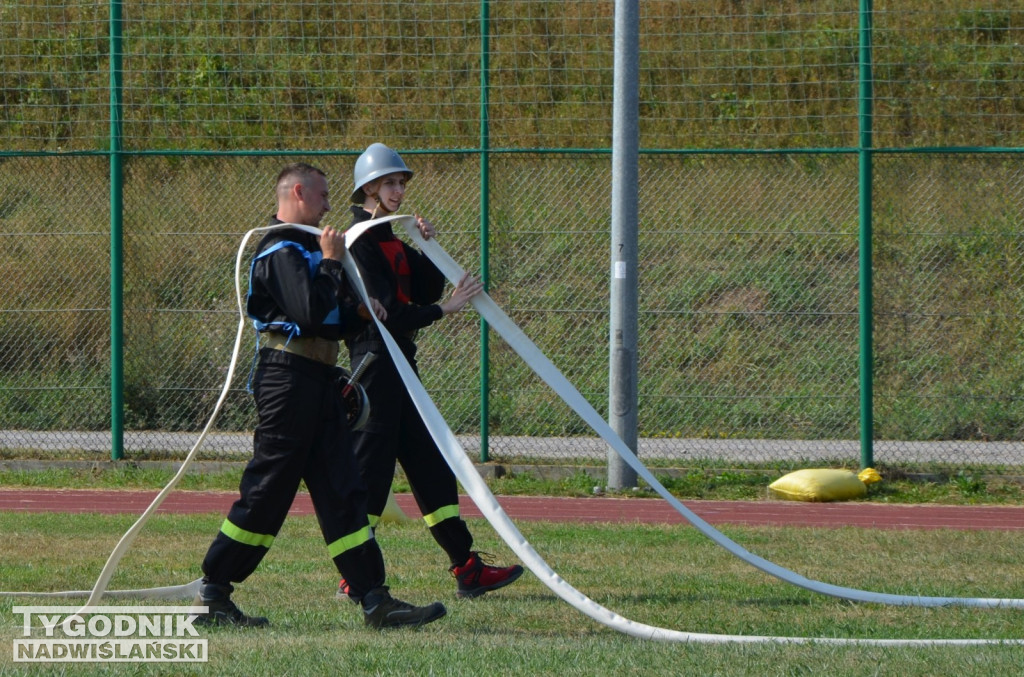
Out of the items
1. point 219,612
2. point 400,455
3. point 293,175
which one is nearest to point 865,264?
point 400,455

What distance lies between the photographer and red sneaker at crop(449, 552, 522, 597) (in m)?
6.73

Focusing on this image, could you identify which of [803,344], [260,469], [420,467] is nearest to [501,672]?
[260,469]

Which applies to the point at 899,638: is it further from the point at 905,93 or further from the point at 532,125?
the point at 905,93

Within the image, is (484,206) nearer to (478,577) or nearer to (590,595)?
(478,577)

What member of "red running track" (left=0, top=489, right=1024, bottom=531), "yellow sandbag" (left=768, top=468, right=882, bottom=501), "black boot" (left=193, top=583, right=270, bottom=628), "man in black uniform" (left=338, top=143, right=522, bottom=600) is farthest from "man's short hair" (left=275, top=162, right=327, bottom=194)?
"yellow sandbag" (left=768, top=468, right=882, bottom=501)

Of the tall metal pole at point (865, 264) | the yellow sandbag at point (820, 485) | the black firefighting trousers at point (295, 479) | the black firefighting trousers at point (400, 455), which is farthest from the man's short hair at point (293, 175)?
the tall metal pole at point (865, 264)

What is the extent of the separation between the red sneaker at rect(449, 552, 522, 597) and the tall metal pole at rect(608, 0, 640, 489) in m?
4.00

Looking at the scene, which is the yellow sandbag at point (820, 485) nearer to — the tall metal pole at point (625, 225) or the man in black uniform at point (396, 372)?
the tall metal pole at point (625, 225)

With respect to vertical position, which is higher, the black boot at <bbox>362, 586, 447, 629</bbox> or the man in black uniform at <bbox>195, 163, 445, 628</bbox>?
the man in black uniform at <bbox>195, 163, 445, 628</bbox>

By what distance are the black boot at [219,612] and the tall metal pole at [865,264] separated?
6.60 m

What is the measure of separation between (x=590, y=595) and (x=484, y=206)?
18.2ft

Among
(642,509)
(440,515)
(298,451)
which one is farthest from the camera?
(642,509)

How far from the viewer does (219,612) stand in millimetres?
5793

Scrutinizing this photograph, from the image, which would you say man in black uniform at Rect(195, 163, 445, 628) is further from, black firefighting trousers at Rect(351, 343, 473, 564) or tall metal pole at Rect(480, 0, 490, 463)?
tall metal pole at Rect(480, 0, 490, 463)
